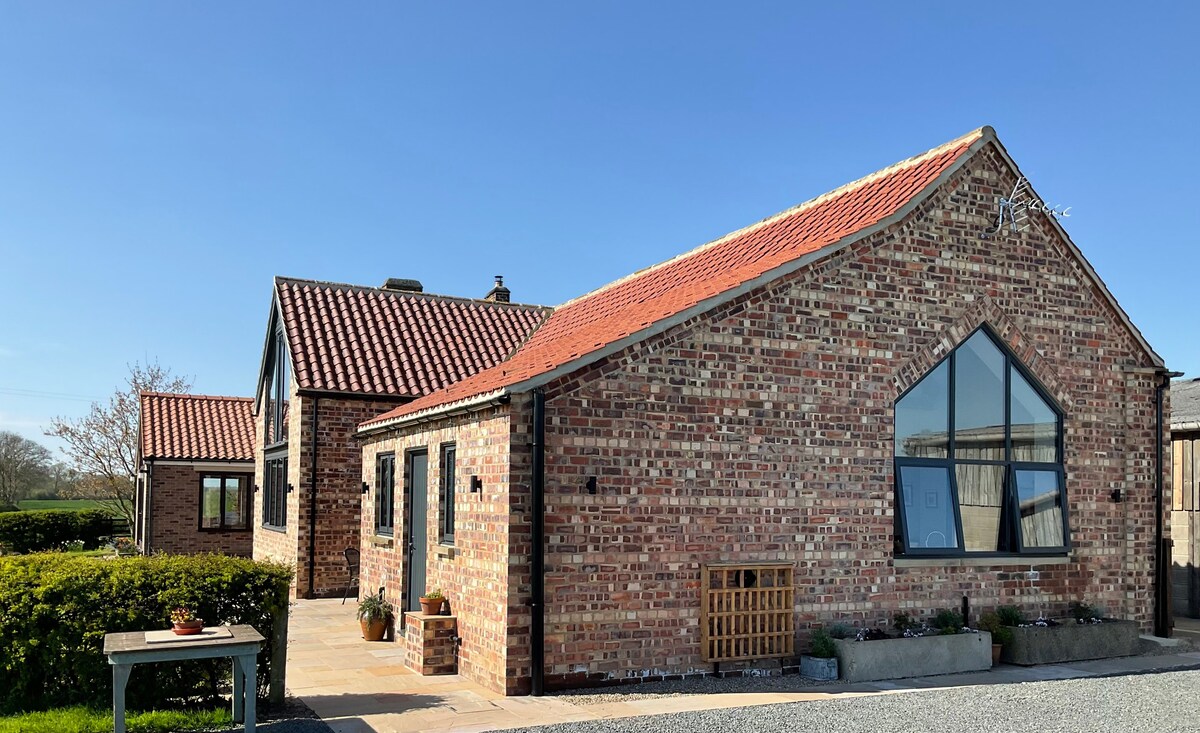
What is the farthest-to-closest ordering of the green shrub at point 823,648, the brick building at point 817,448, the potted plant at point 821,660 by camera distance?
the green shrub at point 823,648, the potted plant at point 821,660, the brick building at point 817,448

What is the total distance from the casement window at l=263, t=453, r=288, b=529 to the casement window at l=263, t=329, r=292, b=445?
449 millimetres

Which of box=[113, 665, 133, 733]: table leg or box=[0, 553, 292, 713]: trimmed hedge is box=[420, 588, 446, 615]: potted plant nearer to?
box=[0, 553, 292, 713]: trimmed hedge

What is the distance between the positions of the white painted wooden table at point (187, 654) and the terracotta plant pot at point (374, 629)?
4.96 metres

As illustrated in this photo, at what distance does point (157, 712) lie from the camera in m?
8.43

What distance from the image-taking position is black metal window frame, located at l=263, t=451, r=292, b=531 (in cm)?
2094

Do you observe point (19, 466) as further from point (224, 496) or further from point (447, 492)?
point (447, 492)

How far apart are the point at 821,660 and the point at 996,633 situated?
104 inches

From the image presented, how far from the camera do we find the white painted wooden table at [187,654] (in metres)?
7.50

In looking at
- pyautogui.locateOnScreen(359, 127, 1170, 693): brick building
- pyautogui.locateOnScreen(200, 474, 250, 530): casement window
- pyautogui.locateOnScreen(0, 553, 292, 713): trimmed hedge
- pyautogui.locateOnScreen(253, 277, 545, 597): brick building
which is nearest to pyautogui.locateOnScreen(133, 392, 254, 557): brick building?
pyautogui.locateOnScreen(200, 474, 250, 530): casement window

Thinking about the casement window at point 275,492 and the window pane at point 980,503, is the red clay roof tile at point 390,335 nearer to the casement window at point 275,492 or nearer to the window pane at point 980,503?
the casement window at point 275,492

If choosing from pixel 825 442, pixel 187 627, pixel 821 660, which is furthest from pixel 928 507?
pixel 187 627

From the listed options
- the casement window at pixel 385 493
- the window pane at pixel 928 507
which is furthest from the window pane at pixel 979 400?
the casement window at pixel 385 493

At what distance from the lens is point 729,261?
14398mm

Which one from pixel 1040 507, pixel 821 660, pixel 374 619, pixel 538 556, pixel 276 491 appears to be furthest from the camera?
pixel 276 491
